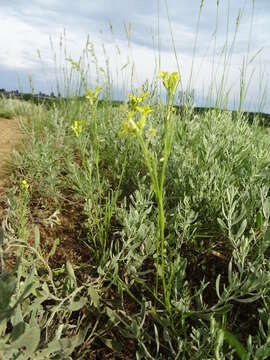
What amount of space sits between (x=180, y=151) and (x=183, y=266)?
0.76 m

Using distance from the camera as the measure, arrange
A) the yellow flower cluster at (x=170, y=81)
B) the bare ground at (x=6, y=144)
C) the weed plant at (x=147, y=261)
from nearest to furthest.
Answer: the yellow flower cluster at (x=170, y=81)
the weed plant at (x=147, y=261)
the bare ground at (x=6, y=144)

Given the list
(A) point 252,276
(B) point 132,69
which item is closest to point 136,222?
(A) point 252,276

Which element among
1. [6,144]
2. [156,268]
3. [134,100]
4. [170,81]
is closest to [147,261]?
[156,268]

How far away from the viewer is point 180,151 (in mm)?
1799

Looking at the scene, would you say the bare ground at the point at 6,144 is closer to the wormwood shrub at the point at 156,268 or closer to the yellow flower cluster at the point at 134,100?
the wormwood shrub at the point at 156,268

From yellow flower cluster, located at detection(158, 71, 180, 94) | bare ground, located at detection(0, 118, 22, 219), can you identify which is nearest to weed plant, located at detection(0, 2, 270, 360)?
yellow flower cluster, located at detection(158, 71, 180, 94)

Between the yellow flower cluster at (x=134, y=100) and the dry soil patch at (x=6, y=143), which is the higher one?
the yellow flower cluster at (x=134, y=100)

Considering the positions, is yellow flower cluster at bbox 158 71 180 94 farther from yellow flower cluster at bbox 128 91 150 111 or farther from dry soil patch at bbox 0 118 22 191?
dry soil patch at bbox 0 118 22 191

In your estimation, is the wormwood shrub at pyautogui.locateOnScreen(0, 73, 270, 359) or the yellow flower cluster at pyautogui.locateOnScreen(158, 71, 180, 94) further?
the wormwood shrub at pyautogui.locateOnScreen(0, 73, 270, 359)

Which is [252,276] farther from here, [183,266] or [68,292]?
[68,292]

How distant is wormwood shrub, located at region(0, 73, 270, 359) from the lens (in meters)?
1.00

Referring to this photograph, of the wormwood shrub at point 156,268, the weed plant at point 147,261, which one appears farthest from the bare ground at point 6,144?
the wormwood shrub at point 156,268

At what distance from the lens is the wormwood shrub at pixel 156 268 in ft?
3.29

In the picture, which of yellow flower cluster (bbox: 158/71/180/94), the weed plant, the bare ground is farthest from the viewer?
the bare ground
